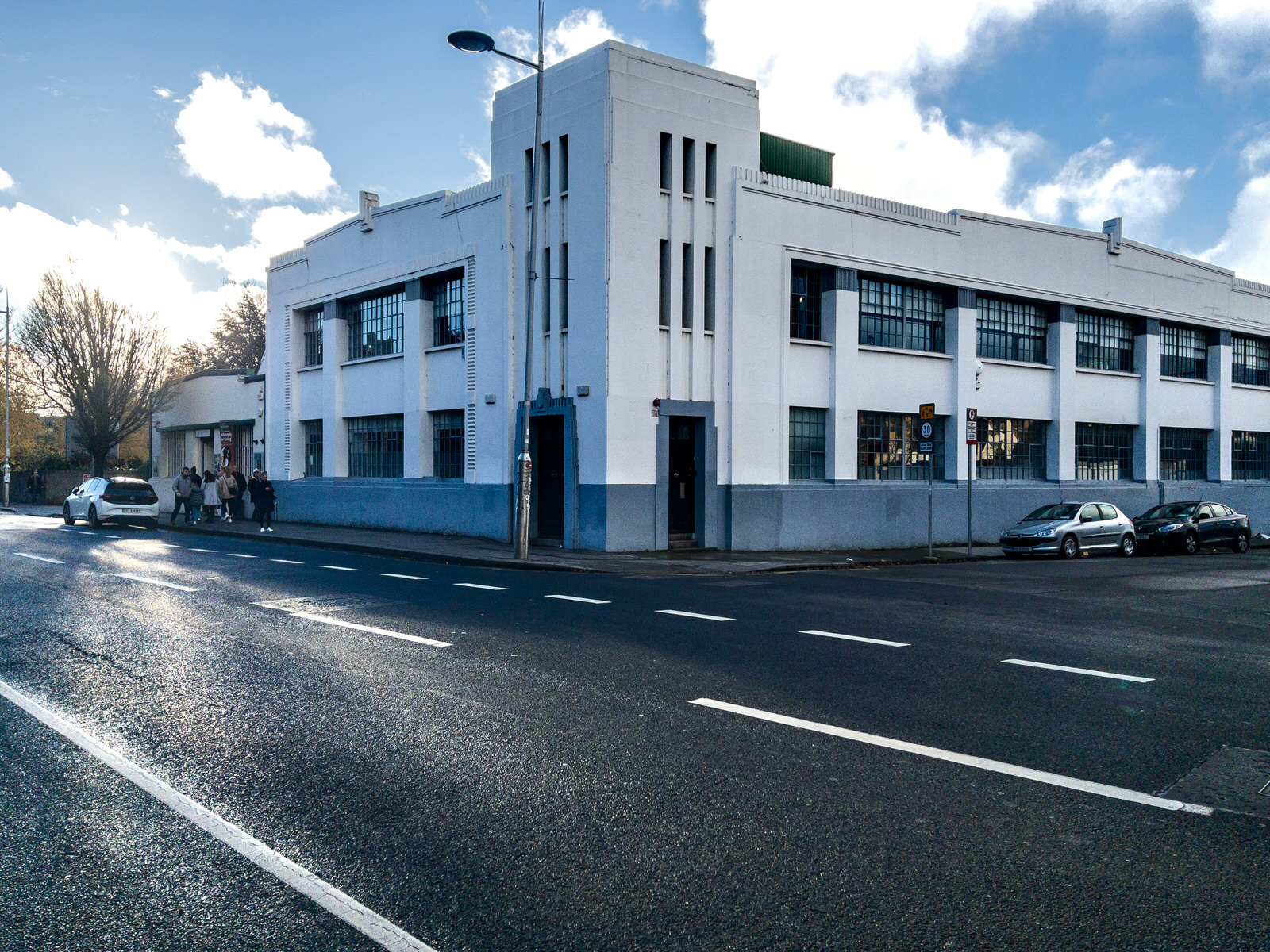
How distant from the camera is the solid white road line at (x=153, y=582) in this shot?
40.7 ft

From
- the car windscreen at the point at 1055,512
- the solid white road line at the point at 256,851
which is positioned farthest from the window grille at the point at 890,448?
the solid white road line at the point at 256,851

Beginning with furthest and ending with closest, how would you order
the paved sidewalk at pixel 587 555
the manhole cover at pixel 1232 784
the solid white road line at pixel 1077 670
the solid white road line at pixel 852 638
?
the paved sidewalk at pixel 587 555, the solid white road line at pixel 852 638, the solid white road line at pixel 1077 670, the manhole cover at pixel 1232 784

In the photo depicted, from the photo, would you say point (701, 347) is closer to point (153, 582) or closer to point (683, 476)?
point (683, 476)

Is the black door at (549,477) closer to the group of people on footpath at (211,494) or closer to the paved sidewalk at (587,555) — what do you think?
the paved sidewalk at (587,555)

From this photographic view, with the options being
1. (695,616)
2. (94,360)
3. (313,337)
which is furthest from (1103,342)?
(94,360)

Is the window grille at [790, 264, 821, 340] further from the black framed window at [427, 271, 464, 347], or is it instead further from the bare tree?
the bare tree

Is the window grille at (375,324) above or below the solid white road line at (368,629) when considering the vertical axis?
above

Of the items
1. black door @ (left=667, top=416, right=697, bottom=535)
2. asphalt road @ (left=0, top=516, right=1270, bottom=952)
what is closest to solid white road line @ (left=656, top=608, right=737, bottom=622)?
asphalt road @ (left=0, top=516, right=1270, bottom=952)

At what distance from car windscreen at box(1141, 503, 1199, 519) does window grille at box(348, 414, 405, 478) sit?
2155 centimetres

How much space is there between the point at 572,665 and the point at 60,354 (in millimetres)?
43544

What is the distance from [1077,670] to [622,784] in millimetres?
4855

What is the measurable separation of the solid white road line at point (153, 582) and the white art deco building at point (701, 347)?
888 centimetres

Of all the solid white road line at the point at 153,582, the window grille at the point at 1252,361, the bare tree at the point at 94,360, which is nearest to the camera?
the solid white road line at the point at 153,582

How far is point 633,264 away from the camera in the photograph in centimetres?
1966
